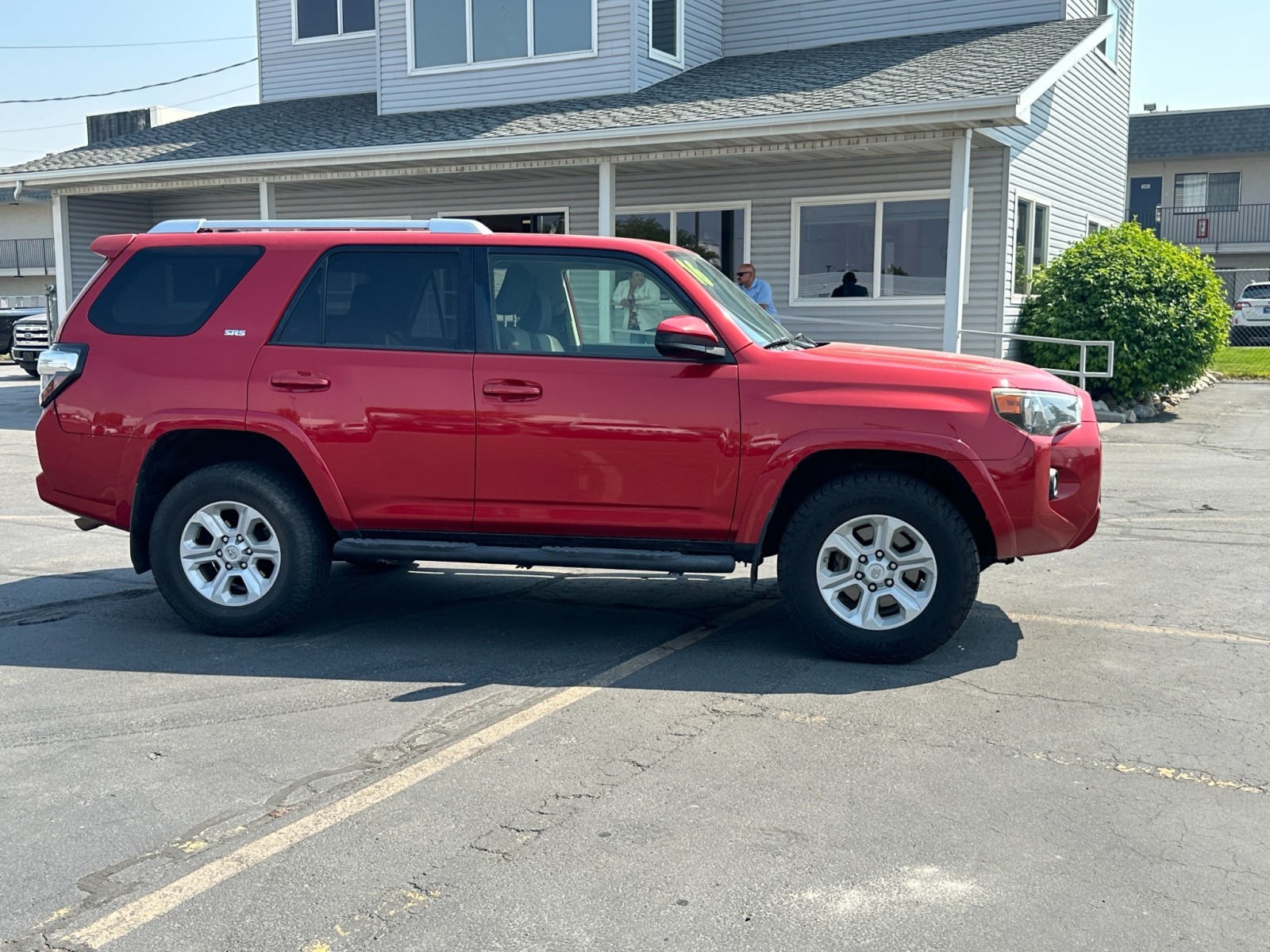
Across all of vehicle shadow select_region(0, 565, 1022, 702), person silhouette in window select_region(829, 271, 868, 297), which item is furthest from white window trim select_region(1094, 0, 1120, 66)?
vehicle shadow select_region(0, 565, 1022, 702)

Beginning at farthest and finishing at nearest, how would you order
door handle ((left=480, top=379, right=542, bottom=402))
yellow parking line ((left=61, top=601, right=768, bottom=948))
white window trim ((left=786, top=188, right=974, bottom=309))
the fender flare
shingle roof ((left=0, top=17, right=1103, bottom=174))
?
white window trim ((left=786, top=188, right=974, bottom=309))
shingle roof ((left=0, top=17, right=1103, bottom=174))
door handle ((left=480, top=379, right=542, bottom=402))
the fender flare
yellow parking line ((left=61, top=601, right=768, bottom=948))

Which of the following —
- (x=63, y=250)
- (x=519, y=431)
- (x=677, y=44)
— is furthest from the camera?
(x=63, y=250)

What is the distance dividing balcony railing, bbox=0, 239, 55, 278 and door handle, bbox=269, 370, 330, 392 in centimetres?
4488

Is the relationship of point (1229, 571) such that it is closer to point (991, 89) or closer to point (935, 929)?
point (935, 929)

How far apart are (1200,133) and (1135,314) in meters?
26.2

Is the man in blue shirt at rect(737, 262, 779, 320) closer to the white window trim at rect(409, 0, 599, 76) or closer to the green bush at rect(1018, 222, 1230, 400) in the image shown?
the green bush at rect(1018, 222, 1230, 400)

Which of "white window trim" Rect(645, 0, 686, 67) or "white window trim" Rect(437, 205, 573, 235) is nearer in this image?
"white window trim" Rect(645, 0, 686, 67)

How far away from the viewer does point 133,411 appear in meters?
6.05

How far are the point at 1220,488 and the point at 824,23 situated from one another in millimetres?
11247

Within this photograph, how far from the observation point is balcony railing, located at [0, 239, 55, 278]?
4609 centimetres

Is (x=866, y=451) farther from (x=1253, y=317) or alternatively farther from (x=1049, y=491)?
(x=1253, y=317)

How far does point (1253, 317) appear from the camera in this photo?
3070cm

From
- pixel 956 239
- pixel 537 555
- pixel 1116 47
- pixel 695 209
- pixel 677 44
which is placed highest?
pixel 1116 47

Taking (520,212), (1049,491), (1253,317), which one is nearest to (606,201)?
(520,212)
